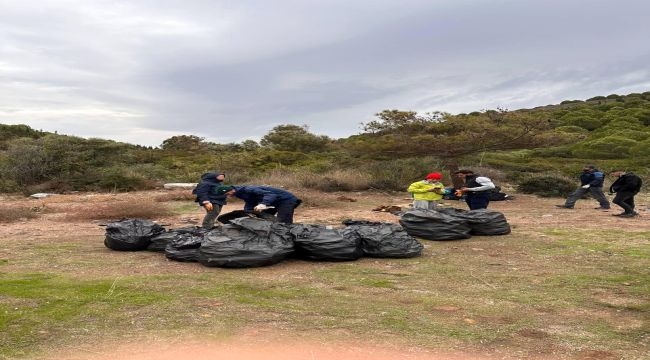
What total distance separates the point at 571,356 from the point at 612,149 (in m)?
28.5

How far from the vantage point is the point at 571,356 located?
144 inches

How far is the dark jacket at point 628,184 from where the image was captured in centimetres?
1103

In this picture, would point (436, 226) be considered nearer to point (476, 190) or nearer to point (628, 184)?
point (476, 190)

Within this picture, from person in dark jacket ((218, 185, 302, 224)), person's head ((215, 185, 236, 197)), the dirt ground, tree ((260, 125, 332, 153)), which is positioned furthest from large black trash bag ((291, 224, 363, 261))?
tree ((260, 125, 332, 153))

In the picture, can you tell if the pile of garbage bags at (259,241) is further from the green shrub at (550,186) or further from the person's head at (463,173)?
the green shrub at (550,186)

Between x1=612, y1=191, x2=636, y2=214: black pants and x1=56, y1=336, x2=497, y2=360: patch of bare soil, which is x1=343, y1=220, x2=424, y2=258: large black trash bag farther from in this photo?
x1=612, y1=191, x2=636, y2=214: black pants

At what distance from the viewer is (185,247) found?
6.71m

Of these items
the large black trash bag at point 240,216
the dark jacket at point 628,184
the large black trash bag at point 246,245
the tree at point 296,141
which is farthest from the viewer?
the tree at point 296,141

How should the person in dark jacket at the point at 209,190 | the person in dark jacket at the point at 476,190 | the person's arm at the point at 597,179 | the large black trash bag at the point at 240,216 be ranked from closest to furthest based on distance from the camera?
the large black trash bag at the point at 240,216 < the person in dark jacket at the point at 209,190 < the person in dark jacket at the point at 476,190 < the person's arm at the point at 597,179

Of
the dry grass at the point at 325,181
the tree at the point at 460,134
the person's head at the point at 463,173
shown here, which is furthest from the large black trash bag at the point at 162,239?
the tree at the point at 460,134

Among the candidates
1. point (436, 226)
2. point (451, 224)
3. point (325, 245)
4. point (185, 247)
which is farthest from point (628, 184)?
point (185, 247)

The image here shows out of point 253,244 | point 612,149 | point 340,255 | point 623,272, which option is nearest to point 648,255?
point 623,272

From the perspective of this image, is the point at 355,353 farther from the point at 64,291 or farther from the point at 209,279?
the point at 64,291

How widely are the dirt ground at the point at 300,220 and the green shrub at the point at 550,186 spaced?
0.53m
